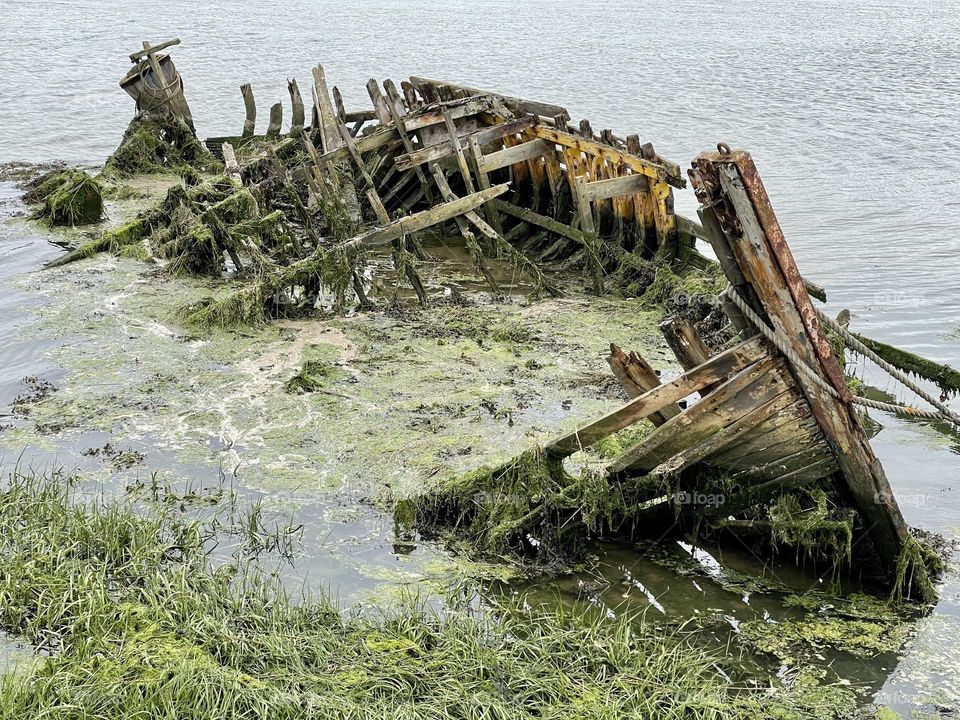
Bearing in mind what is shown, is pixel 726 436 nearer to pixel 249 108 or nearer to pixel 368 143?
pixel 368 143

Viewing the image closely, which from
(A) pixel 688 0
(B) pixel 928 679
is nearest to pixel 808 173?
(B) pixel 928 679

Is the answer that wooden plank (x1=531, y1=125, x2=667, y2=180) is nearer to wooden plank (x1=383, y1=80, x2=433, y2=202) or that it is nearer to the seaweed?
wooden plank (x1=383, y1=80, x2=433, y2=202)

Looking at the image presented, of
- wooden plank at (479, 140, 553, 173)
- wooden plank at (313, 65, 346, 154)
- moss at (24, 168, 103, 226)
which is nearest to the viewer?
wooden plank at (479, 140, 553, 173)

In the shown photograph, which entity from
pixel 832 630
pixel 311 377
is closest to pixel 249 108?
pixel 311 377

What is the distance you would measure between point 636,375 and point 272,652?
2840 mm

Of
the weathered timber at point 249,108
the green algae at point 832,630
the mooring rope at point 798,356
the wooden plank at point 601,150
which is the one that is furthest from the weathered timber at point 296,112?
the green algae at point 832,630

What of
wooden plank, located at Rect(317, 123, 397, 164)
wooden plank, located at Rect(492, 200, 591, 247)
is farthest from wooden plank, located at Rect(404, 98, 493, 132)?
wooden plank, located at Rect(492, 200, 591, 247)

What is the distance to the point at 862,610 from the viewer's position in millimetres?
6215

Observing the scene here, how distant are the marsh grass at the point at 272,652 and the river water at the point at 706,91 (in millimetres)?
1651

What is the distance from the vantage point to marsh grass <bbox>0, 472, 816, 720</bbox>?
16.4ft

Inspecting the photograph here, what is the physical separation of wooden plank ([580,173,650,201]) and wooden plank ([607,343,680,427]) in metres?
5.24

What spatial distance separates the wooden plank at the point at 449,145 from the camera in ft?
40.7

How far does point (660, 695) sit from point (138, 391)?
20.0 feet

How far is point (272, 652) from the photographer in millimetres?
5418
